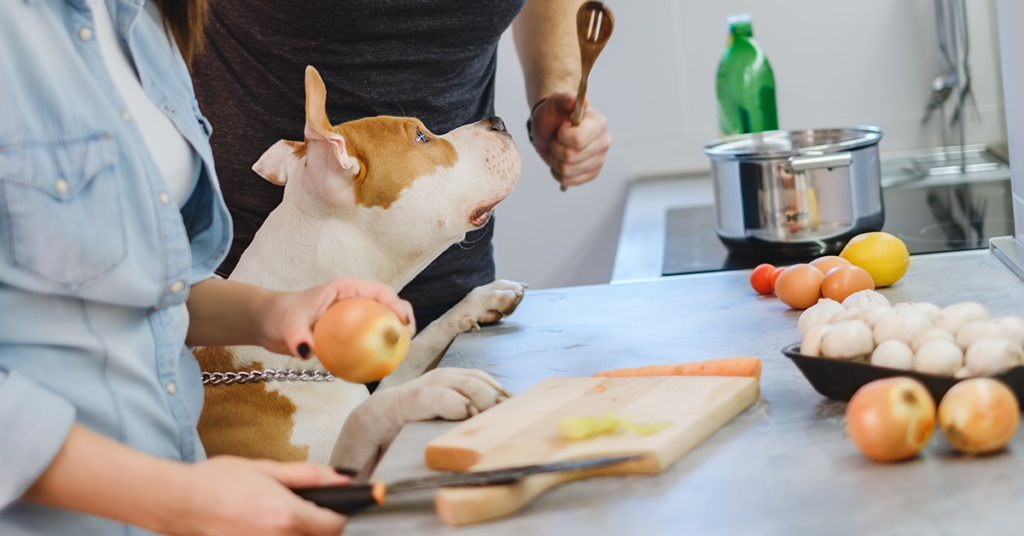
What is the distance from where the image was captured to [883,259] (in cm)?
130

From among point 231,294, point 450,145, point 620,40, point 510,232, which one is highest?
point 620,40

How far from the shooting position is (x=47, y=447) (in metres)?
0.68

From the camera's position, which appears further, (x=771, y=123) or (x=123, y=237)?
(x=771, y=123)

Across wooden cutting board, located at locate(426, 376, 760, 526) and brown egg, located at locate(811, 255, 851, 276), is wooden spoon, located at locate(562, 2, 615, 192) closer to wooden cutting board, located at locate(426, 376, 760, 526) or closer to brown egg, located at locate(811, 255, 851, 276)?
brown egg, located at locate(811, 255, 851, 276)

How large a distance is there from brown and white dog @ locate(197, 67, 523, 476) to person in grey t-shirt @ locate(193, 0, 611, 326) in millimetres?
199

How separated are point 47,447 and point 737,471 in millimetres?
541

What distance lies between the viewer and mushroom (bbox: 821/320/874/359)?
2.61ft

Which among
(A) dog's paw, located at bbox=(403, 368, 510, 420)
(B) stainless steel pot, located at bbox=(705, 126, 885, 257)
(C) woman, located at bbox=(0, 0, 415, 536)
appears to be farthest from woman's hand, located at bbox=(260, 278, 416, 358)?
(B) stainless steel pot, located at bbox=(705, 126, 885, 257)

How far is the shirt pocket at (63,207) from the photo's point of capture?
29.5 inches

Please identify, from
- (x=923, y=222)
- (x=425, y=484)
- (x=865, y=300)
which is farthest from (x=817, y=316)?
(x=923, y=222)

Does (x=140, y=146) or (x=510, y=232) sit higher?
(x=140, y=146)

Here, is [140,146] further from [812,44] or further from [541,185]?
[812,44]

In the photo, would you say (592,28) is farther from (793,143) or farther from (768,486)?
(768,486)

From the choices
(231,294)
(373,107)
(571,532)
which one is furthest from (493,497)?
(373,107)
